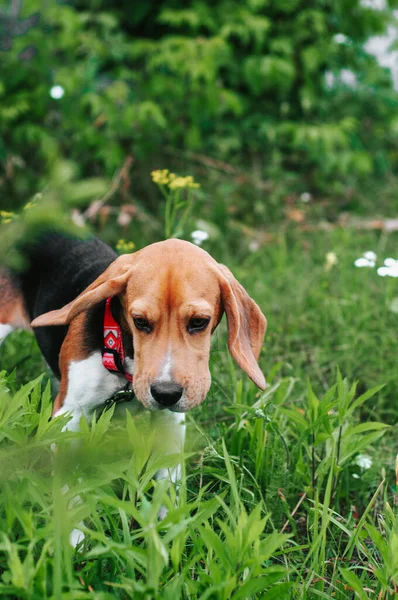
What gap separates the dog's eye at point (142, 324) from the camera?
2.72 meters

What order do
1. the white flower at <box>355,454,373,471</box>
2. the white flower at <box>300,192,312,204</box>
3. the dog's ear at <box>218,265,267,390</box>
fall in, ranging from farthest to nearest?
the white flower at <box>300,192,312,204</box> < the white flower at <box>355,454,373,471</box> < the dog's ear at <box>218,265,267,390</box>

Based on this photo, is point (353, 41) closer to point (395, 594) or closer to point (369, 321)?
point (369, 321)

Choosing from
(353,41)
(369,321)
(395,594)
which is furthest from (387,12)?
(395,594)

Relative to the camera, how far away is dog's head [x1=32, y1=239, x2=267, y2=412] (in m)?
2.59

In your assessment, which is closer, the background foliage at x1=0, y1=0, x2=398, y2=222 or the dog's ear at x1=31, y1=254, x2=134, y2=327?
the dog's ear at x1=31, y1=254, x2=134, y2=327

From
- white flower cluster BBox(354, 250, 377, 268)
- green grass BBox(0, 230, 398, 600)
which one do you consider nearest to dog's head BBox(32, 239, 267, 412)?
green grass BBox(0, 230, 398, 600)

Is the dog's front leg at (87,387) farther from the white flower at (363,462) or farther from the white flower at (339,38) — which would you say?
the white flower at (339,38)

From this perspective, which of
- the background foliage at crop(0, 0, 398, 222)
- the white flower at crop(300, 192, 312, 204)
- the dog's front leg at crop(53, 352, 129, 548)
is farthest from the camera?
the white flower at crop(300, 192, 312, 204)

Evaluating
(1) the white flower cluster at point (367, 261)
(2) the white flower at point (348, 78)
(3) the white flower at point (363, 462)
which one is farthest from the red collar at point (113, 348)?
(2) the white flower at point (348, 78)

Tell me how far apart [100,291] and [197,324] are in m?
0.40

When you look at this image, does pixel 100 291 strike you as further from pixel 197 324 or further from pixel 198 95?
pixel 198 95

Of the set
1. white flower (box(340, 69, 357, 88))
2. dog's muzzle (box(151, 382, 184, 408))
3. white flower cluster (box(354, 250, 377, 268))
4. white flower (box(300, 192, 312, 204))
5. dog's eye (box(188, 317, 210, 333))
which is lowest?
white flower (box(300, 192, 312, 204))

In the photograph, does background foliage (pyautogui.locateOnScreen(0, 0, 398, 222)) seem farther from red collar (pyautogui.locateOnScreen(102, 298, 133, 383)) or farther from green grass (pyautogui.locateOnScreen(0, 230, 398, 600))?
red collar (pyautogui.locateOnScreen(102, 298, 133, 383))

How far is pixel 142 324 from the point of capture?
2736 millimetres
